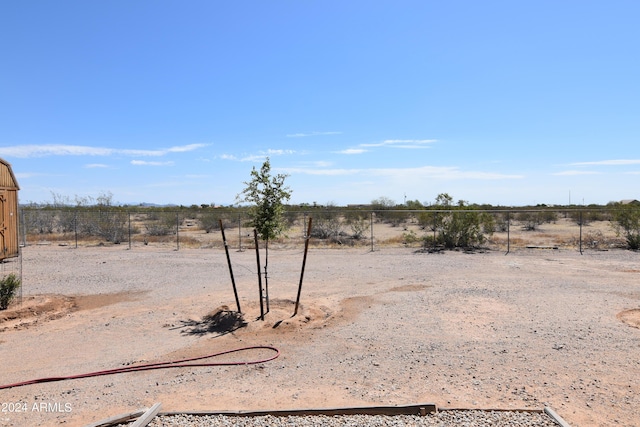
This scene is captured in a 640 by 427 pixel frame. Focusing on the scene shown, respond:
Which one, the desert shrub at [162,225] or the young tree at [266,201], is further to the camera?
the desert shrub at [162,225]

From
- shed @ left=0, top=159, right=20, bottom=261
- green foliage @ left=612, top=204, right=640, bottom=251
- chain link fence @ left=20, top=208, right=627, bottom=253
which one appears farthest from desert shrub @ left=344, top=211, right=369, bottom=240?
shed @ left=0, top=159, right=20, bottom=261

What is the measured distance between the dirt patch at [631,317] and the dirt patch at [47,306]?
12334 millimetres

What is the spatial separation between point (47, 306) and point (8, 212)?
2.94 meters

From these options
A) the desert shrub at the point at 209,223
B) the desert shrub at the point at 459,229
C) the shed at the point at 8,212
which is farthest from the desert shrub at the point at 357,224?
the shed at the point at 8,212

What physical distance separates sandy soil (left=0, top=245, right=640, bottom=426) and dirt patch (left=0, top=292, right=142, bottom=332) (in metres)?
0.06

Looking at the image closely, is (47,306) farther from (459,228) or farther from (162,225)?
(162,225)

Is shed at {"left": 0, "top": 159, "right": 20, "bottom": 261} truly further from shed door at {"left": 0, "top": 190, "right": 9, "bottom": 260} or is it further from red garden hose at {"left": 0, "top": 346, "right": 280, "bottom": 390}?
red garden hose at {"left": 0, "top": 346, "right": 280, "bottom": 390}

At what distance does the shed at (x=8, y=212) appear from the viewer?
11.8 metres

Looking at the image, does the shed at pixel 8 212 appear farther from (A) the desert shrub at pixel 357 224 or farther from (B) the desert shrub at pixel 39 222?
(B) the desert shrub at pixel 39 222

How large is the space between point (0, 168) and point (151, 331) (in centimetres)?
Answer: 672

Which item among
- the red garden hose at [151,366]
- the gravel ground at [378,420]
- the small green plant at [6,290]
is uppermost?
the small green plant at [6,290]

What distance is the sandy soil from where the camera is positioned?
5.91m

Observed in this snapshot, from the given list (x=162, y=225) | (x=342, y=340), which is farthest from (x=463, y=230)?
(x=162, y=225)

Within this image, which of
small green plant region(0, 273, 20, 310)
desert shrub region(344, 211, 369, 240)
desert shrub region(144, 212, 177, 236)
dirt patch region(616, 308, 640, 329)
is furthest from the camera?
desert shrub region(144, 212, 177, 236)
